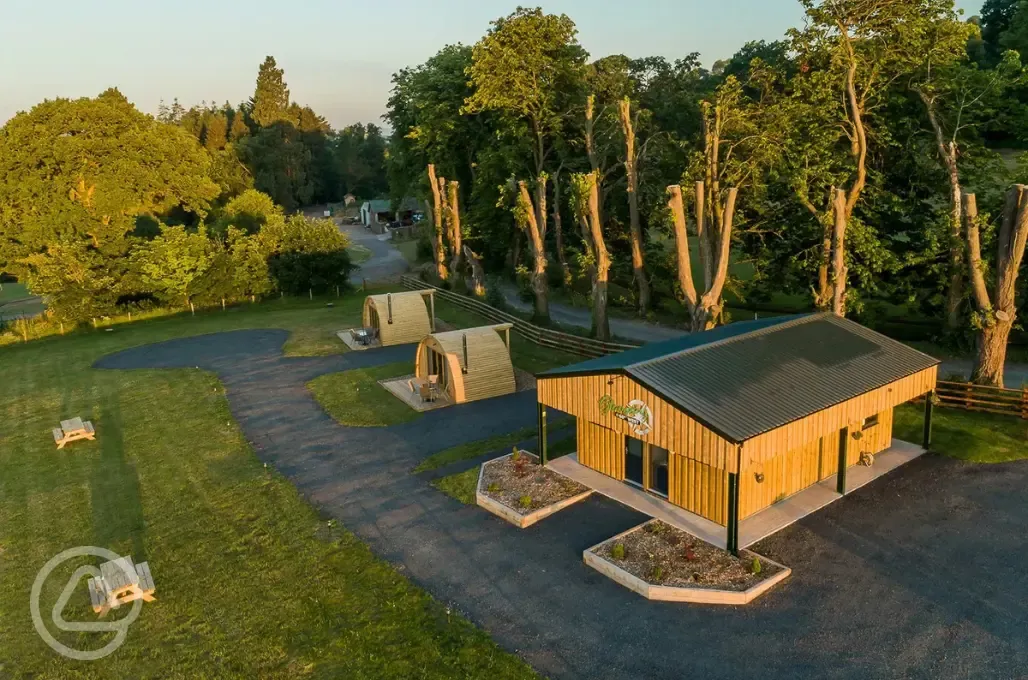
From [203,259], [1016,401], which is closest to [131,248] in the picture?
[203,259]

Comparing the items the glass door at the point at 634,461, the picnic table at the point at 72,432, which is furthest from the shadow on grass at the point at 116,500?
the glass door at the point at 634,461

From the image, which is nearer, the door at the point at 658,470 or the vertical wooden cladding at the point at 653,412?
the vertical wooden cladding at the point at 653,412

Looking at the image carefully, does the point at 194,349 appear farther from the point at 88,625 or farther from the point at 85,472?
the point at 88,625

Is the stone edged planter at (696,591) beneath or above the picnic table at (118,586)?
beneath

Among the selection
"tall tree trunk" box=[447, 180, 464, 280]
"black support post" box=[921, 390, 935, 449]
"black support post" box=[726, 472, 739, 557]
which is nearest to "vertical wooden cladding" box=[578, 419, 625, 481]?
"black support post" box=[726, 472, 739, 557]

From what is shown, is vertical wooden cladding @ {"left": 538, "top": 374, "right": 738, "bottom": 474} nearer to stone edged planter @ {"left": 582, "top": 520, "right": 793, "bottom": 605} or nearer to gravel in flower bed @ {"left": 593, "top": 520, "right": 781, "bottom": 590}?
gravel in flower bed @ {"left": 593, "top": 520, "right": 781, "bottom": 590}

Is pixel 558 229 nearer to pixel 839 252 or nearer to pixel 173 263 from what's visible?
pixel 839 252

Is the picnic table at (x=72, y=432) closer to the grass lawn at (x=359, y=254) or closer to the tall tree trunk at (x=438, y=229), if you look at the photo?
the tall tree trunk at (x=438, y=229)

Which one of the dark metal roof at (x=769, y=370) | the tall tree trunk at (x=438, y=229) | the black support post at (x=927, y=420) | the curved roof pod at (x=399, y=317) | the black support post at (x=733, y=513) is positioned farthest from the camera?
the tall tree trunk at (x=438, y=229)
